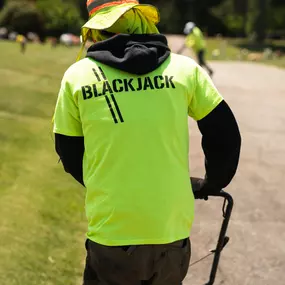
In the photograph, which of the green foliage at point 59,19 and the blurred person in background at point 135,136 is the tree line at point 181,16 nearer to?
the green foliage at point 59,19

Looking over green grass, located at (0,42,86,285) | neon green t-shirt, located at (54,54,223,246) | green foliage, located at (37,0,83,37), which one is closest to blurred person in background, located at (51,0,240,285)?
neon green t-shirt, located at (54,54,223,246)

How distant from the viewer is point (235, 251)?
4.75 metres

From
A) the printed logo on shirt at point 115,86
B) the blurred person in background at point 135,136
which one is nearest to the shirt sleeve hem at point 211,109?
the blurred person in background at point 135,136

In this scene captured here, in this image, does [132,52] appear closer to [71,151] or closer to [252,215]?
[71,151]

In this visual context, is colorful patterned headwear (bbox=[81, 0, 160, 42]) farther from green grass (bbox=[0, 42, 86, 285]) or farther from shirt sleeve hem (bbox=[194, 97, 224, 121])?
green grass (bbox=[0, 42, 86, 285])

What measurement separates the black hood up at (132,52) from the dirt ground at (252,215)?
237cm

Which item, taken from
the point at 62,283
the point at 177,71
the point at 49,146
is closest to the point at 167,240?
the point at 177,71

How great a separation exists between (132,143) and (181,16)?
5360 cm

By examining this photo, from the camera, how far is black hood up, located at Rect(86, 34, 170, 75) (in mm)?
2230

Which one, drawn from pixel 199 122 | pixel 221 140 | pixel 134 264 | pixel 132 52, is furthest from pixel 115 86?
pixel 134 264

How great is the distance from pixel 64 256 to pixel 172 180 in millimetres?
2430

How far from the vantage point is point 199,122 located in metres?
2.38

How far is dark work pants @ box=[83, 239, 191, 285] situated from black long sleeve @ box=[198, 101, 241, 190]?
1.16ft

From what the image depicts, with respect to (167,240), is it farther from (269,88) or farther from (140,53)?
(269,88)
